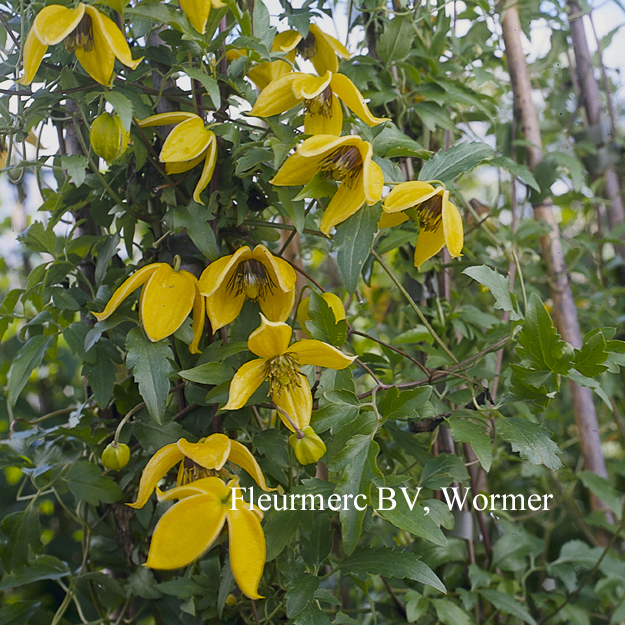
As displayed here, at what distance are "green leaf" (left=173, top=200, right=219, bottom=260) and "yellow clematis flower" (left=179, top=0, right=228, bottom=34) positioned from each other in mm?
166

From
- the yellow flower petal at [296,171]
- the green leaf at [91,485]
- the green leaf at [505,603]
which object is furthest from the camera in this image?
the green leaf at [505,603]

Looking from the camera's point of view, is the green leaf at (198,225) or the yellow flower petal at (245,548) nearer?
the yellow flower petal at (245,548)

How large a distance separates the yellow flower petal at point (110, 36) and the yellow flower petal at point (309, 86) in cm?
14

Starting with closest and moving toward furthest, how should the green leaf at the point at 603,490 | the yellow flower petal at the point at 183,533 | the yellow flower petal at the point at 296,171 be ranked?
1. the yellow flower petal at the point at 183,533
2. the yellow flower petal at the point at 296,171
3. the green leaf at the point at 603,490

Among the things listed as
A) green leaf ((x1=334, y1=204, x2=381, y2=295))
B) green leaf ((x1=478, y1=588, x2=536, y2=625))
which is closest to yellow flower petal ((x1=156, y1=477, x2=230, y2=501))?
green leaf ((x1=334, y1=204, x2=381, y2=295))

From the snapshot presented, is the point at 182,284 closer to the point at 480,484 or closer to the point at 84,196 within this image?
the point at 84,196

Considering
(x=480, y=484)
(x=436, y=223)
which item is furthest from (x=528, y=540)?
(x=436, y=223)

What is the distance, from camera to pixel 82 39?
474 millimetres

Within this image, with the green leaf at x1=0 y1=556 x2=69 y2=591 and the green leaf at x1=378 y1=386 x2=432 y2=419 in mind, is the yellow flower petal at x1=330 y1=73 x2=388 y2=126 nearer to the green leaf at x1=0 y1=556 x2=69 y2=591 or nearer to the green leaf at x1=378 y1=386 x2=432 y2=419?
the green leaf at x1=378 y1=386 x2=432 y2=419

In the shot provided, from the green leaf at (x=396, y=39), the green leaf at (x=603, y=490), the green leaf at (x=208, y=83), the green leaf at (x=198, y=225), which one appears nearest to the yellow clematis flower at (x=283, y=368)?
the green leaf at (x=198, y=225)

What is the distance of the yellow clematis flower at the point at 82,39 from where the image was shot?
17.1 inches

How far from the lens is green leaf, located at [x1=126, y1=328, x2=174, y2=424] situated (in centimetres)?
50

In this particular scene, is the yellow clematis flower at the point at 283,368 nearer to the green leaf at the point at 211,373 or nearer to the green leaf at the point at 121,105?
the green leaf at the point at 211,373

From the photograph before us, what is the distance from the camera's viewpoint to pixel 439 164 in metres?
0.58
